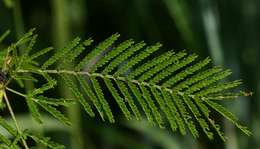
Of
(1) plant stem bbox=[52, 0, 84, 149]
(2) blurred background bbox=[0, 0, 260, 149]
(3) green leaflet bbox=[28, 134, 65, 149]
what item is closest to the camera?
(3) green leaflet bbox=[28, 134, 65, 149]

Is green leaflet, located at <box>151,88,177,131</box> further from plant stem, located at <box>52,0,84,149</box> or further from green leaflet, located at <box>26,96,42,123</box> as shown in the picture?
plant stem, located at <box>52,0,84,149</box>

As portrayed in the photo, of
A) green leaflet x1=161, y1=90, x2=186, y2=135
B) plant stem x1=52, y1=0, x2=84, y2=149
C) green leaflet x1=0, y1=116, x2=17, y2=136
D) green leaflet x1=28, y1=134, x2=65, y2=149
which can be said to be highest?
plant stem x1=52, y1=0, x2=84, y2=149

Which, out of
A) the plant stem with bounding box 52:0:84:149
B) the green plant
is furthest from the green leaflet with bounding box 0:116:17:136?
the plant stem with bounding box 52:0:84:149

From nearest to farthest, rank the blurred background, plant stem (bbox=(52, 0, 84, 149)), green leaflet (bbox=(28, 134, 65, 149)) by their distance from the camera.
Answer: green leaflet (bbox=(28, 134, 65, 149))
plant stem (bbox=(52, 0, 84, 149))
the blurred background

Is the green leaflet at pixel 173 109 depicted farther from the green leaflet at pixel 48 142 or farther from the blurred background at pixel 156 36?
the blurred background at pixel 156 36

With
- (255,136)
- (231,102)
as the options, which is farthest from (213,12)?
(255,136)

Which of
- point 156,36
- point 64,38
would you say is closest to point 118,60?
point 64,38

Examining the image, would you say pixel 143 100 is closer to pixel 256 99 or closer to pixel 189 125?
pixel 189 125

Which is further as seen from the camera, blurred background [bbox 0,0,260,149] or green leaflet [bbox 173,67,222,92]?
blurred background [bbox 0,0,260,149]
